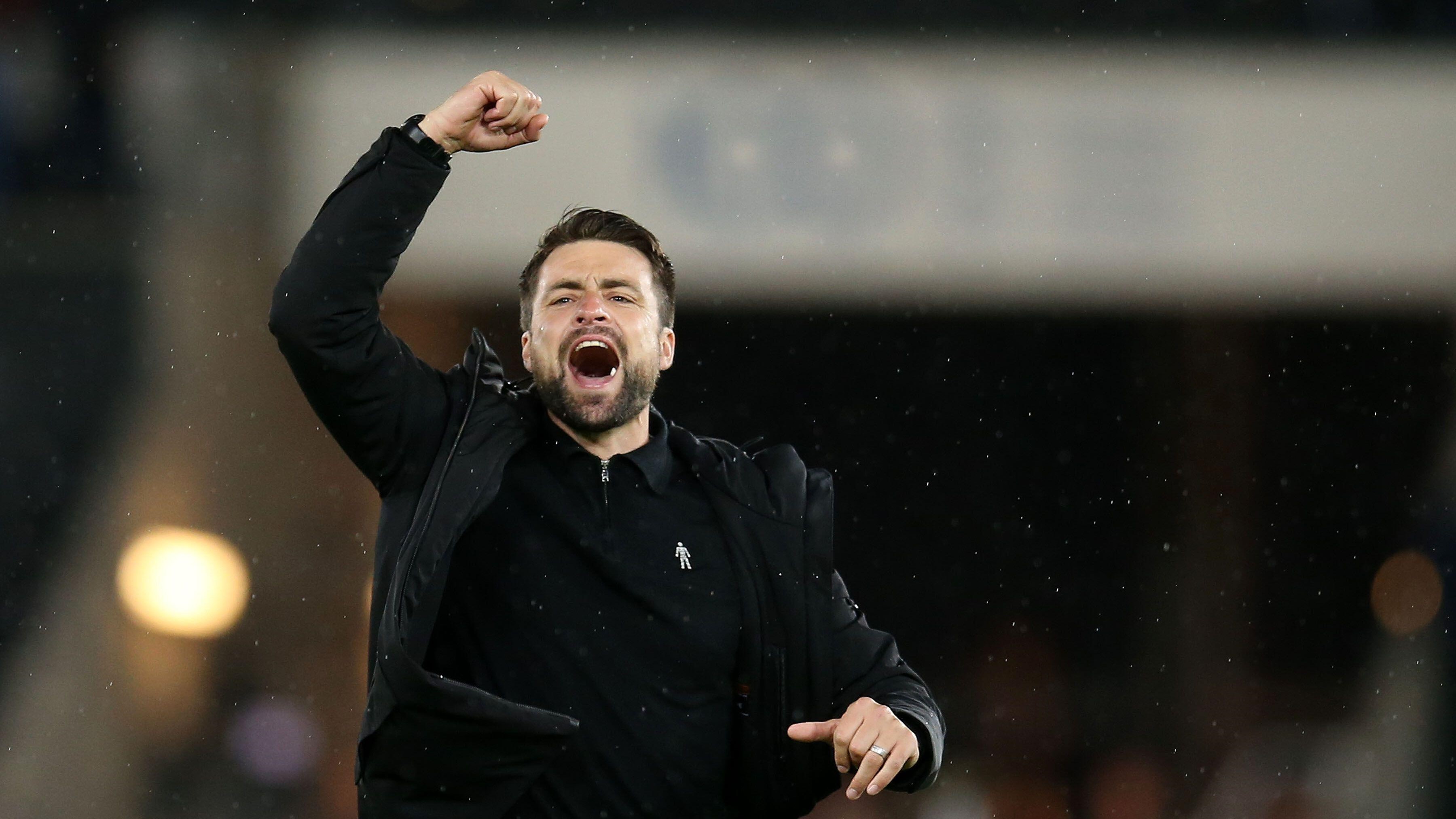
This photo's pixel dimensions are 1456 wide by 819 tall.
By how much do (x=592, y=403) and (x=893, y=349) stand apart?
5.76m

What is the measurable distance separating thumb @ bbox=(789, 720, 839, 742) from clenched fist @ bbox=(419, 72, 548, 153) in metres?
0.98

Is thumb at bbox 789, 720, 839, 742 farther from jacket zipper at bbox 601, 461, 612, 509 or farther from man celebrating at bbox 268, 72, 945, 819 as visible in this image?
jacket zipper at bbox 601, 461, 612, 509

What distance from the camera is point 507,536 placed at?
8.13ft

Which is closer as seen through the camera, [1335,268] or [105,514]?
[1335,268]

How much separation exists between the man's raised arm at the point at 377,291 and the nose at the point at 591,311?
12.9 inches

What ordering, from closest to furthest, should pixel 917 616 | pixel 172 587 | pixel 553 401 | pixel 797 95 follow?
pixel 553 401, pixel 797 95, pixel 172 587, pixel 917 616

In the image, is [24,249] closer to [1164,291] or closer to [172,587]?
[172,587]

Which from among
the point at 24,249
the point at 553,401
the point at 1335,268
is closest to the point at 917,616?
the point at 1335,268

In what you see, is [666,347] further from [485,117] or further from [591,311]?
[485,117]

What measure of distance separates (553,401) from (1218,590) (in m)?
6.62

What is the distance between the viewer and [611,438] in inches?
105

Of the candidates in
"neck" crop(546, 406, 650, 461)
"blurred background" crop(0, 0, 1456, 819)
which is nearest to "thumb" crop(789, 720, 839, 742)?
"neck" crop(546, 406, 650, 461)

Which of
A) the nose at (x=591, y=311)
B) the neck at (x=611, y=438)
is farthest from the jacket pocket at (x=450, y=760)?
the nose at (x=591, y=311)

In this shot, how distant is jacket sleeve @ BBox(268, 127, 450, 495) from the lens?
86.9 inches
